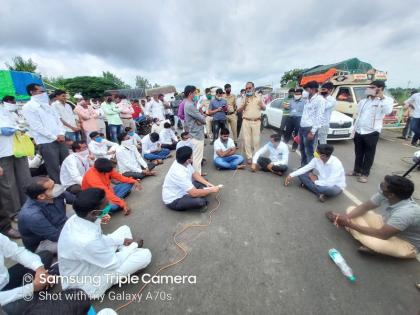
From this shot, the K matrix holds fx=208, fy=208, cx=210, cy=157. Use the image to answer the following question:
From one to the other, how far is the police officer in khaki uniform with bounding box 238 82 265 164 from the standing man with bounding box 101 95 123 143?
4.85 m

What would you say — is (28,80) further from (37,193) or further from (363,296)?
(363,296)

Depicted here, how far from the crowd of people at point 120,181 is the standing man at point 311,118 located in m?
0.02

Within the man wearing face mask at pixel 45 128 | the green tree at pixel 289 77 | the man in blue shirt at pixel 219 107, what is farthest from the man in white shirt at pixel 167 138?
the green tree at pixel 289 77

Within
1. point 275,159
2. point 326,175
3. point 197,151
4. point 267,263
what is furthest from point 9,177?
point 326,175

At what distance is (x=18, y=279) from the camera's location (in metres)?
2.11

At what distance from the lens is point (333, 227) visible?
3061mm

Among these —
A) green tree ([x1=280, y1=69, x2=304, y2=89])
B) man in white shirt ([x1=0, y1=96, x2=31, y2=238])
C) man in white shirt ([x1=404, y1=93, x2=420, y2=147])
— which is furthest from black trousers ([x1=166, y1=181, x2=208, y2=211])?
green tree ([x1=280, y1=69, x2=304, y2=89])

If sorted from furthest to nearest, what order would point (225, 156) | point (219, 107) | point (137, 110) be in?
point (137, 110), point (219, 107), point (225, 156)

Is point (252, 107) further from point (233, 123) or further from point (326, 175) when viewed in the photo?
point (326, 175)

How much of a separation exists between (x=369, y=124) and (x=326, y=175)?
62.8 inches

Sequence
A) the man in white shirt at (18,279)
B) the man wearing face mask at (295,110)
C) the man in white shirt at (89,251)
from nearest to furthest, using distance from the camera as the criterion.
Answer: the man in white shirt at (18,279) < the man in white shirt at (89,251) < the man wearing face mask at (295,110)

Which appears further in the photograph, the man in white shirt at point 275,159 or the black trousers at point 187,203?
the man in white shirt at point 275,159

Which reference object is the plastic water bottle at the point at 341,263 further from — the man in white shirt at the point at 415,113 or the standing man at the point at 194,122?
the man in white shirt at the point at 415,113

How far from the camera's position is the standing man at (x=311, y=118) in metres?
4.59
